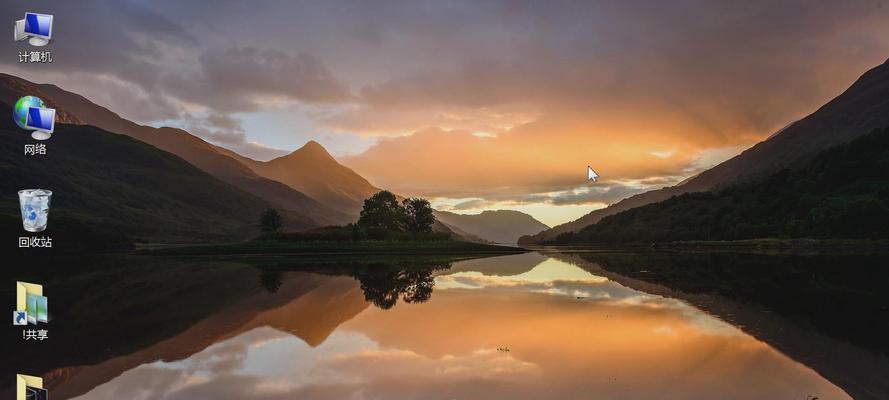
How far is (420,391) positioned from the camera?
14.9 metres

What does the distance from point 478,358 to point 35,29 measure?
25.5 m

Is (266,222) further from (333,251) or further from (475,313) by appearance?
(475,313)

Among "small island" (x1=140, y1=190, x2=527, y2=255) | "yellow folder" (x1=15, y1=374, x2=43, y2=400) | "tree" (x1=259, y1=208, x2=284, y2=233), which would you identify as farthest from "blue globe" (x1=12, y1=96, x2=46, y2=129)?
"tree" (x1=259, y1=208, x2=284, y2=233)

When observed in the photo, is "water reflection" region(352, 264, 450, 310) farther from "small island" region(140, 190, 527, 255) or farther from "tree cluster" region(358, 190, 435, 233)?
"tree cluster" region(358, 190, 435, 233)

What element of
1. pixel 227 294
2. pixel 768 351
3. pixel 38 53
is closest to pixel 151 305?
pixel 227 294

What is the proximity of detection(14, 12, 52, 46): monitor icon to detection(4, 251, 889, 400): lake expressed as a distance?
14.0 metres

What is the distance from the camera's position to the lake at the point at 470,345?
1523 centimetres

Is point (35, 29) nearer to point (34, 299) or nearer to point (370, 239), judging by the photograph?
point (34, 299)

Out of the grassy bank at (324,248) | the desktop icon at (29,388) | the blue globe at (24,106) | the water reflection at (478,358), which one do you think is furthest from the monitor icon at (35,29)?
the grassy bank at (324,248)

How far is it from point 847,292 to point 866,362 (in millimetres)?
23352

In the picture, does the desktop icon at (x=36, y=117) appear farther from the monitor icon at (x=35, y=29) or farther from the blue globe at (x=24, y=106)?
the monitor icon at (x=35, y=29)

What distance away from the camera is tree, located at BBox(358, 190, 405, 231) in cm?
12712

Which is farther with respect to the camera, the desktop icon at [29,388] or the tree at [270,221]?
the tree at [270,221]

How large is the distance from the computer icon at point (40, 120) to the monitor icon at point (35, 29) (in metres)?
3.54
